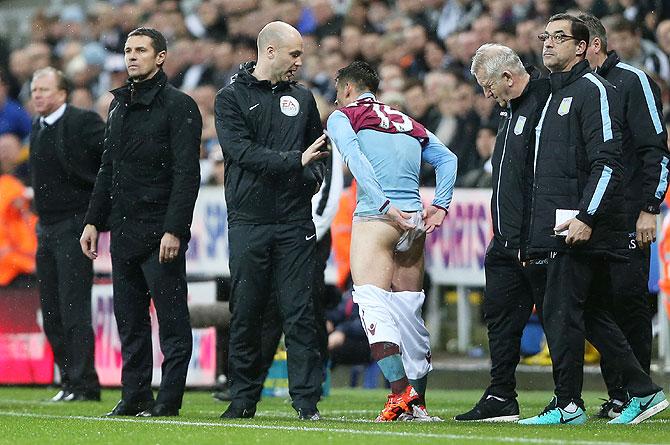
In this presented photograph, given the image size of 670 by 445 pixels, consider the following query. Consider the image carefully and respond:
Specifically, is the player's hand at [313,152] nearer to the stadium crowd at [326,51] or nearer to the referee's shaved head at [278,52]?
the referee's shaved head at [278,52]

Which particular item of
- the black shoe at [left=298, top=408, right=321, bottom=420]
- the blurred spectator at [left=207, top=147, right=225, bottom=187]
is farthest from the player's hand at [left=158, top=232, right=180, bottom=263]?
the blurred spectator at [left=207, top=147, right=225, bottom=187]

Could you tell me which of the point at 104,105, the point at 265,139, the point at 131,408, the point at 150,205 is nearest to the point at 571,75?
the point at 265,139

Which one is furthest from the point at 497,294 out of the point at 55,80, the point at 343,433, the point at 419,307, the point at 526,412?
the point at 55,80

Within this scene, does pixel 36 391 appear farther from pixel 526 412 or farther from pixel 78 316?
pixel 526 412

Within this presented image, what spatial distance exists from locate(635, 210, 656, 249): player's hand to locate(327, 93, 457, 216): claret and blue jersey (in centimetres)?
116

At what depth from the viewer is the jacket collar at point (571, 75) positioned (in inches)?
332

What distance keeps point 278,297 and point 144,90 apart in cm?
158

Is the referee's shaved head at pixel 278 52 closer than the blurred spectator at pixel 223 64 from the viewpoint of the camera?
Yes

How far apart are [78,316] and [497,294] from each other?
381 centimetres

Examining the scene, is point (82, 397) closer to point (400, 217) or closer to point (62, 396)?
point (62, 396)

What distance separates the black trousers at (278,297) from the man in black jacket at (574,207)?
1313 mm

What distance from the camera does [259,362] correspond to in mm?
8875

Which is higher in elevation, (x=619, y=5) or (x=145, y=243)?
(x=619, y=5)

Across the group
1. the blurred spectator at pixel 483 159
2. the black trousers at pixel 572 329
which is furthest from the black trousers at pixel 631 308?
the blurred spectator at pixel 483 159
